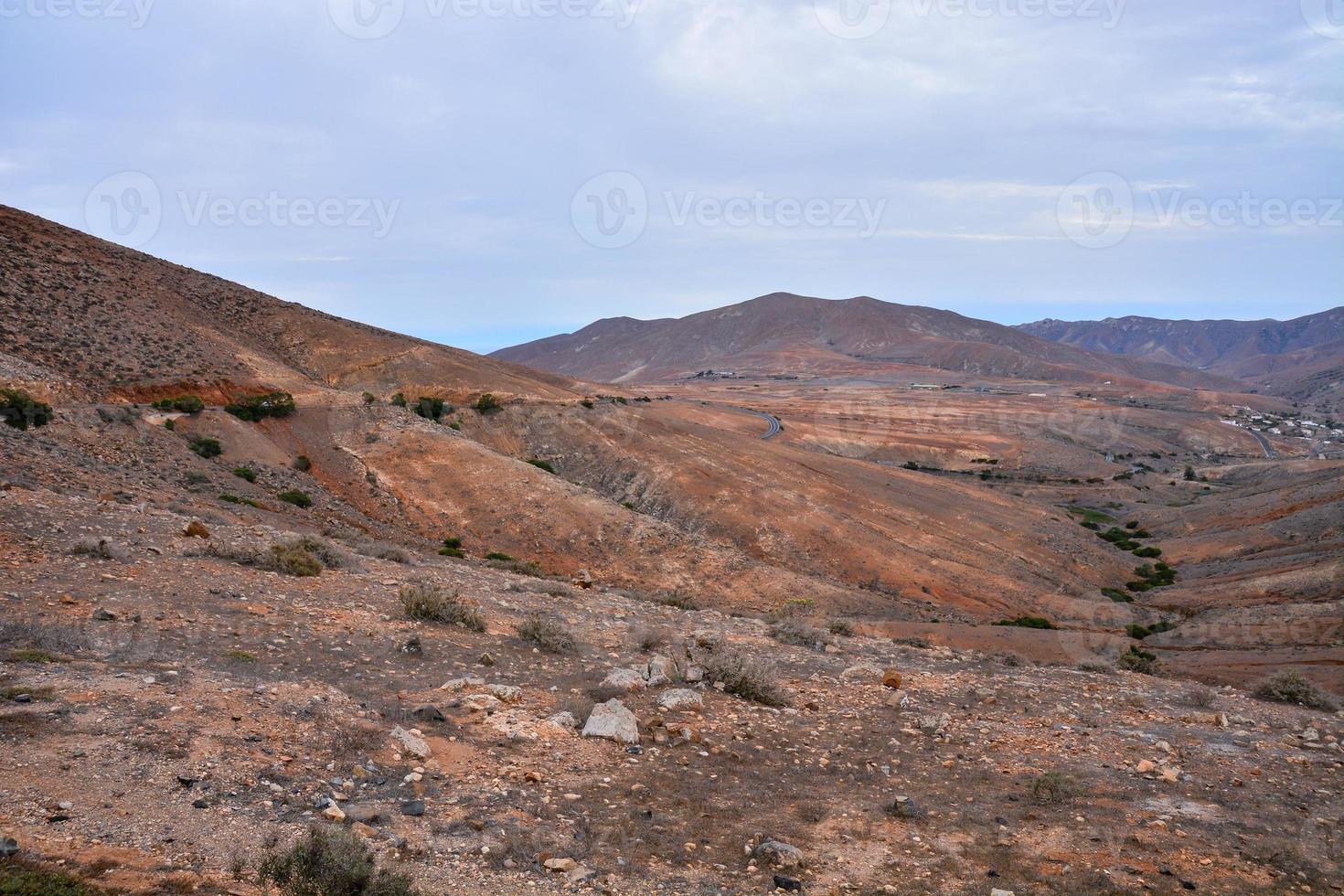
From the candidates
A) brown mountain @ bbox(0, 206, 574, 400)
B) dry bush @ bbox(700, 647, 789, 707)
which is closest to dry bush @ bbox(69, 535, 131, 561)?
dry bush @ bbox(700, 647, 789, 707)

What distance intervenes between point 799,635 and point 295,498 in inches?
687

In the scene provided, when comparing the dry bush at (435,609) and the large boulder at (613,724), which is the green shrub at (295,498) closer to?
the dry bush at (435,609)

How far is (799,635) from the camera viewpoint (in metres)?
15.4

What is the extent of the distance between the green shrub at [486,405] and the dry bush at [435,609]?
31.8 metres

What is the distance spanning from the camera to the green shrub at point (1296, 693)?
1286 cm

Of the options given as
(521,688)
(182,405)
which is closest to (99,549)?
(521,688)

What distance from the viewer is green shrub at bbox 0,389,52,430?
2000 cm

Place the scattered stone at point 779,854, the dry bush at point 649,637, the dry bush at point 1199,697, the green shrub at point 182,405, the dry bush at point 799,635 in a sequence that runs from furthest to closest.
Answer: the green shrub at point 182,405 → the dry bush at point 799,635 → the dry bush at point 649,637 → the dry bush at point 1199,697 → the scattered stone at point 779,854

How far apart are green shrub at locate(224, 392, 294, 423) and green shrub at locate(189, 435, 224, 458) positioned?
3200 millimetres

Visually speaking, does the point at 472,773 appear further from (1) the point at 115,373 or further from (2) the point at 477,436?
(2) the point at 477,436

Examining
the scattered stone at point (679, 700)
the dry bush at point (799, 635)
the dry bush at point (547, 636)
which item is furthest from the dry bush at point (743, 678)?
the dry bush at point (799, 635)

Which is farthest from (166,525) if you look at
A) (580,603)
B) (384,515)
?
(384,515)

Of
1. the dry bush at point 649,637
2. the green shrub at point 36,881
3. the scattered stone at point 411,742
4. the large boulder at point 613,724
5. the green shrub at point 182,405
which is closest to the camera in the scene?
the green shrub at point 36,881

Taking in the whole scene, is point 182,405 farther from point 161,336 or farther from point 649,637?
point 649,637
